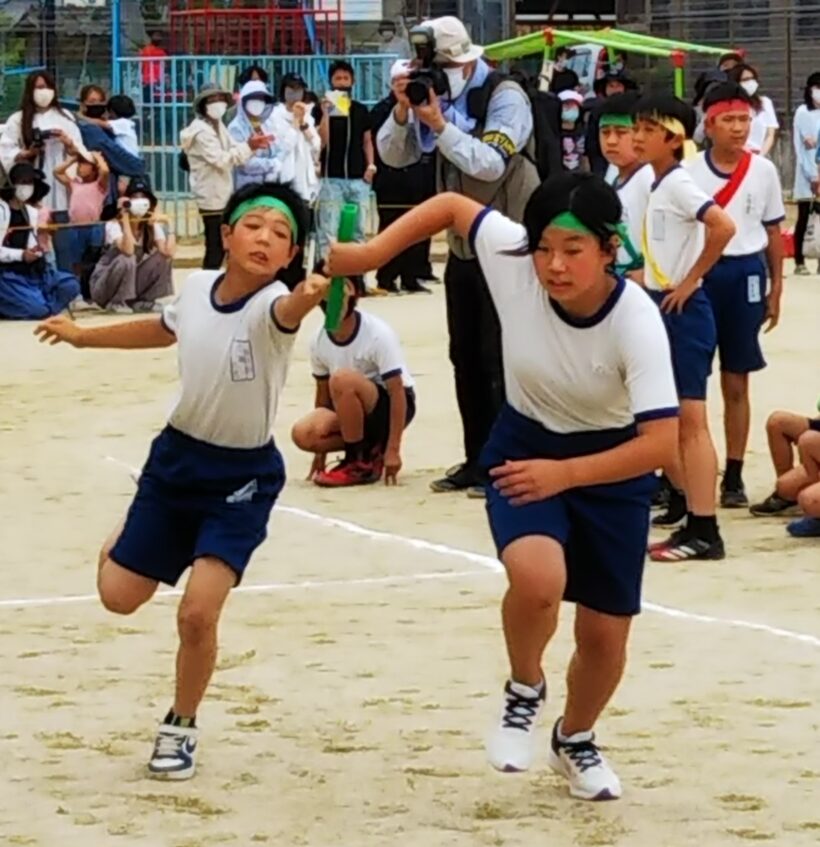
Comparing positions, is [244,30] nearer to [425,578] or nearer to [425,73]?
[425,73]

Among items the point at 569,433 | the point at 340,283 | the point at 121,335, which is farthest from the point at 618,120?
the point at 569,433

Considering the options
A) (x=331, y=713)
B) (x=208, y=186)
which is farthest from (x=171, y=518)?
(x=208, y=186)

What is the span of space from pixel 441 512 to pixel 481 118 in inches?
66.9

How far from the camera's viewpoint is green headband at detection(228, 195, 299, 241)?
5.63 metres

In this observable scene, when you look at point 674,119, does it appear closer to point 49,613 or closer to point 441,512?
point 441,512

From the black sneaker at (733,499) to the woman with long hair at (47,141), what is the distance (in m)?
9.82

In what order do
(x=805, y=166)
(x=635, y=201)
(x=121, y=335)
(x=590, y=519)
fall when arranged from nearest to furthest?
(x=590, y=519)
(x=121, y=335)
(x=635, y=201)
(x=805, y=166)

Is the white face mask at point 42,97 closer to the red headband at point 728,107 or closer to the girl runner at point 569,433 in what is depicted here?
the red headband at point 728,107

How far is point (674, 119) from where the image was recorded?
860 cm

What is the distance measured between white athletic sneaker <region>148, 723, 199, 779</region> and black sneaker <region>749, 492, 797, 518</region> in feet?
14.5

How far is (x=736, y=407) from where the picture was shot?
31.8ft

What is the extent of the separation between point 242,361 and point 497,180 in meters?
4.26

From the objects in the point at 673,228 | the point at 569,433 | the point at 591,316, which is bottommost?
the point at 569,433

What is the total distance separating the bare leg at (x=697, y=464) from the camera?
337 inches
